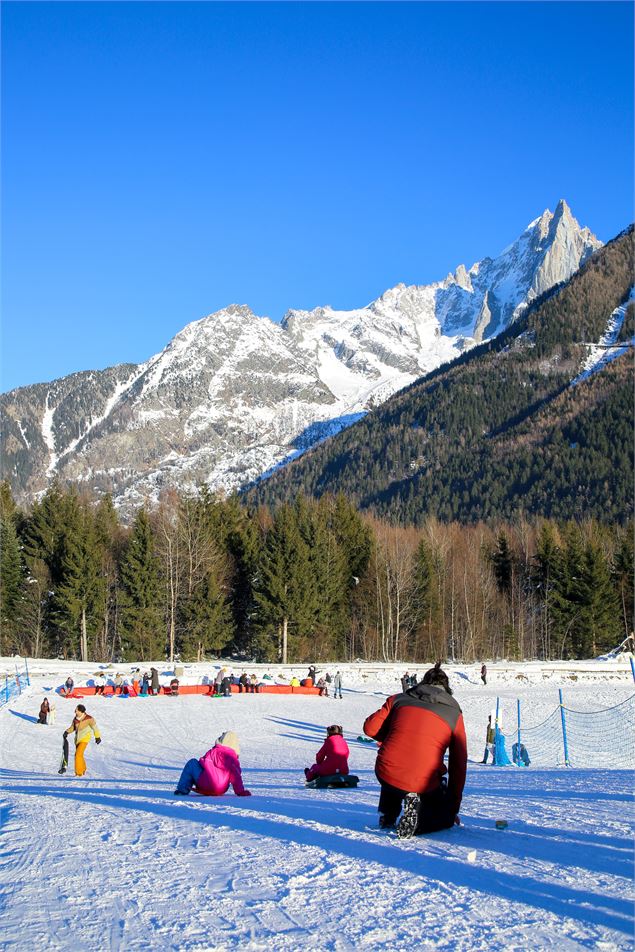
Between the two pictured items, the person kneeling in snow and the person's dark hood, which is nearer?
the person's dark hood

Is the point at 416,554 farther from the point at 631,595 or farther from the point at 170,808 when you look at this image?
the point at 170,808

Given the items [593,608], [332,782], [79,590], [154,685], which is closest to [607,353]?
[593,608]

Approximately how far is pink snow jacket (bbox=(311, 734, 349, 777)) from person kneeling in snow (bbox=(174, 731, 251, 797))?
6.10 ft

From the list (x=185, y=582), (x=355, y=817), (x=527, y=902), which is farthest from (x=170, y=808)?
(x=185, y=582)

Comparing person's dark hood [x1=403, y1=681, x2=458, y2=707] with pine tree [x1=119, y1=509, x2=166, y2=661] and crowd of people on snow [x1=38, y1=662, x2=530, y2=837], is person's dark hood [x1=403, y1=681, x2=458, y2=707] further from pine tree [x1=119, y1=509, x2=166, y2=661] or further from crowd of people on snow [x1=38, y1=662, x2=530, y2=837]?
pine tree [x1=119, y1=509, x2=166, y2=661]

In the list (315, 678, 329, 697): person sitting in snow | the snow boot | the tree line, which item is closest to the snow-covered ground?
the snow boot

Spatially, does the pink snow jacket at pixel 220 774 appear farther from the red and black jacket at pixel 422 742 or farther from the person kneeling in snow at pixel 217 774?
the red and black jacket at pixel 422 742

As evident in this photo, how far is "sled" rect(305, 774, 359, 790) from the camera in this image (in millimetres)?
11031

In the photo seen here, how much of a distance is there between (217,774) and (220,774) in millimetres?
43

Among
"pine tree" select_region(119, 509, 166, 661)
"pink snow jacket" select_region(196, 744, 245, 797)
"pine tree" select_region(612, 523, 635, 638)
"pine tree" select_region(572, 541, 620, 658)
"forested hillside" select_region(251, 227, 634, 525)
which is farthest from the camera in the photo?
"forested hillside" select_region(251, 227, 634, 525)

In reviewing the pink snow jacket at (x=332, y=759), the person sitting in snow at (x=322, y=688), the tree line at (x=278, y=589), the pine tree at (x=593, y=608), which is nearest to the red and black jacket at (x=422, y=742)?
the pink snow jacket at (x=332, y=759)

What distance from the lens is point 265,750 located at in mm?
18422

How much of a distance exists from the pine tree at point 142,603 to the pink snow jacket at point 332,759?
124ft

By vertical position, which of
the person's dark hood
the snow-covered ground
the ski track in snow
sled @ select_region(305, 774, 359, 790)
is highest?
the ski track in snow
